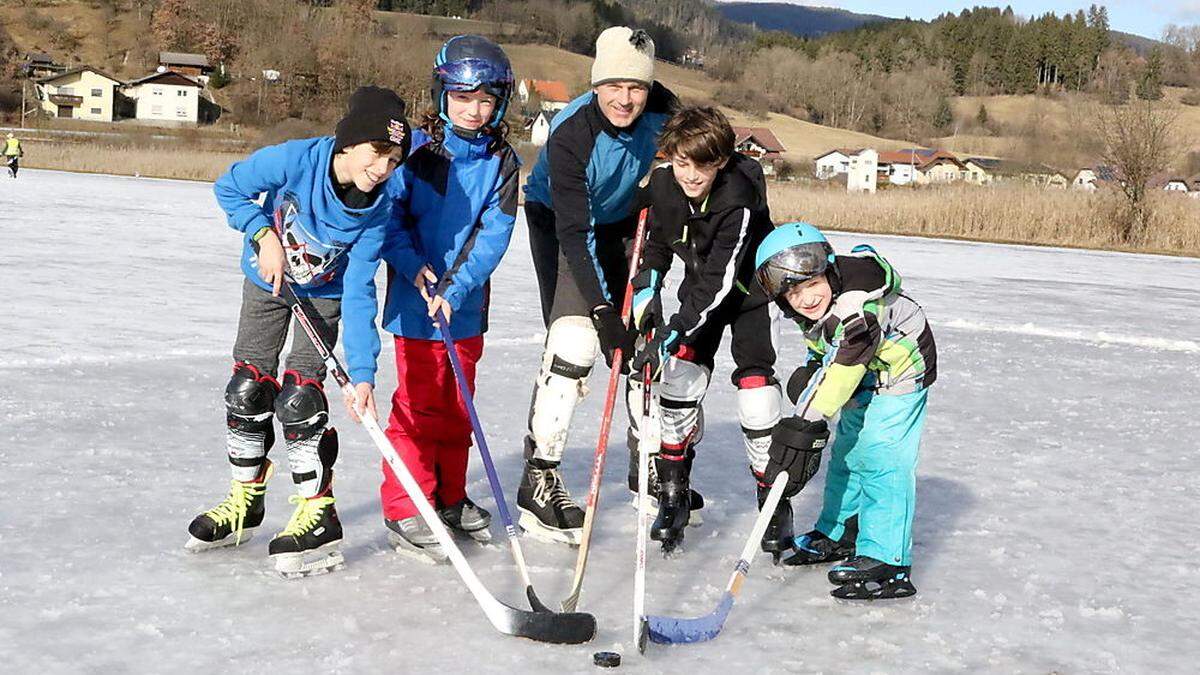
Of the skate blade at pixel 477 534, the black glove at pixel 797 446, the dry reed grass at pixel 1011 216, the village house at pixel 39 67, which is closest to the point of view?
the black glove at pixel 797 446

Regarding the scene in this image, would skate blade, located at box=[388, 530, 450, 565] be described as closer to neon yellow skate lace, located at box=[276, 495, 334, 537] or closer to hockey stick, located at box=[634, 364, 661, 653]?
neon yellow skate lace, located at box=[276, 495, 334, 537]

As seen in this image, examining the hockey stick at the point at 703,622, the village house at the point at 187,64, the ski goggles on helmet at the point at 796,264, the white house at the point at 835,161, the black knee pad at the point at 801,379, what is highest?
the village house at the point at 187,64

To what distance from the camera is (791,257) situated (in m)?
3.08

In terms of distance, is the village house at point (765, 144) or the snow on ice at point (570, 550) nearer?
the snow on ice at point (570, 550)

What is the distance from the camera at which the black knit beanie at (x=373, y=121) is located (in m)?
3.05

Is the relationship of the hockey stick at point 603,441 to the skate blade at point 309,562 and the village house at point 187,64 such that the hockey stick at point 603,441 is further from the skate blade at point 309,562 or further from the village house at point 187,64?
the village house at point 187,64

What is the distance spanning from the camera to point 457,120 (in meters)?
3.48

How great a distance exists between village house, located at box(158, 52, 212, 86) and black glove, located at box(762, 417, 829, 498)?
9042cm

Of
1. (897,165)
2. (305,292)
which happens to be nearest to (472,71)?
(305,292)

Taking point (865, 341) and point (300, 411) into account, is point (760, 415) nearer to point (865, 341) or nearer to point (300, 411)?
point (865, 341)

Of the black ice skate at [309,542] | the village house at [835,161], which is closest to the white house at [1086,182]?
the black ice skate at [309,542]

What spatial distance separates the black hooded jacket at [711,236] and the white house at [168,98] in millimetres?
79288

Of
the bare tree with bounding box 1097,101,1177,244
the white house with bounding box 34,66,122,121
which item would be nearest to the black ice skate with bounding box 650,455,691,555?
the bare tree with bounding box 1097,101,1177,244

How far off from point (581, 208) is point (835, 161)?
69.0 meters
